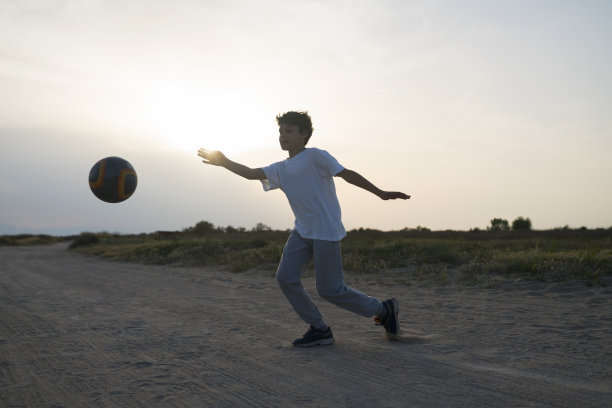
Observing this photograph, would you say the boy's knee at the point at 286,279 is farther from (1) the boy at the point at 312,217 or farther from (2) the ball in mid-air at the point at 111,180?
(2) the ball in mid-air at the point at 111,180

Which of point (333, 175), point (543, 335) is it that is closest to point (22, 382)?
point (333, 175)

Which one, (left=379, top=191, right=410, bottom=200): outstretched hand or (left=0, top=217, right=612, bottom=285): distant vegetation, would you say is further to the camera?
(left=0, top=217, right=612, bottom=285): distant vegetation

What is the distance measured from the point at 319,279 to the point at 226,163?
127cm

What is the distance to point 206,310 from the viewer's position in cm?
628

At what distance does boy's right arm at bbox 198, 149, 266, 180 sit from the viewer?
4.14 meters

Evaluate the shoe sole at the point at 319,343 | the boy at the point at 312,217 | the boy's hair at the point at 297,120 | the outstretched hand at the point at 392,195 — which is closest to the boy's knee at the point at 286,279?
the boy at the point at 312,217

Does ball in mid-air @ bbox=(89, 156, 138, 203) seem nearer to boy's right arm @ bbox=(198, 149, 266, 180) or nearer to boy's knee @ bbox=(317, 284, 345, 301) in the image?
boy's right arm @ bbox=(198, 149, 266, 180)

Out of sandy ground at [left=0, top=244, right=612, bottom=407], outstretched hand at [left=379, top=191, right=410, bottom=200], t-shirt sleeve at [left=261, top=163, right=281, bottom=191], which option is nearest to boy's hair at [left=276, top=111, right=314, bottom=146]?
t-shirt sleeve at [left=261, top=163, right=281, bottom=191]

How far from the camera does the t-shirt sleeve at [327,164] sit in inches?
161

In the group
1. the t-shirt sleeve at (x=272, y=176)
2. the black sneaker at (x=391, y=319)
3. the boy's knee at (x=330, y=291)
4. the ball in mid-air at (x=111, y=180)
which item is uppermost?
the ball in mid-air at (x=111, y=180)

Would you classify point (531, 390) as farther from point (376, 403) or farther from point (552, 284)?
point (552, 284)

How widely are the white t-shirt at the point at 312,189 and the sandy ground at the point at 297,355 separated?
1018 mm

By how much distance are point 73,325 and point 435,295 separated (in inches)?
200

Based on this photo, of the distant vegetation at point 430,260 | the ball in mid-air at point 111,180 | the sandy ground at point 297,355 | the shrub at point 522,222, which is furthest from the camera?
the shrub at point 522,222
